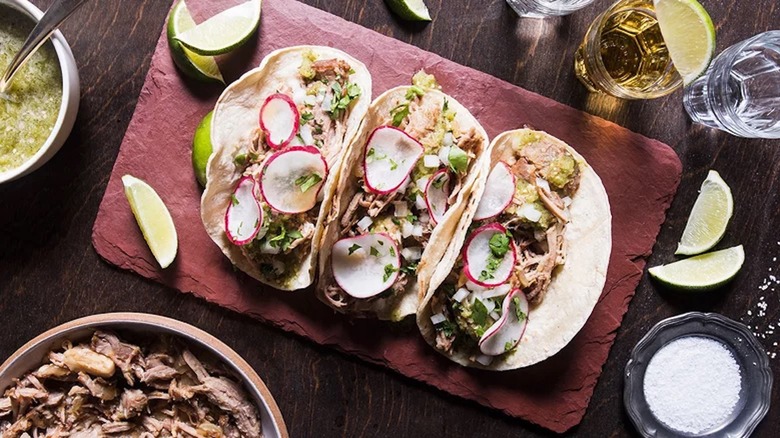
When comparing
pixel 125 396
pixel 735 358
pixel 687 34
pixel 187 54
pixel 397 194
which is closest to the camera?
pixel 687 34

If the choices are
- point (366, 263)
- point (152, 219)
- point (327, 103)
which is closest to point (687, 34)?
point (327, 103)

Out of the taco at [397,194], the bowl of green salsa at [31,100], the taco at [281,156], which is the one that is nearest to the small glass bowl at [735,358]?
the taco at [397,194]

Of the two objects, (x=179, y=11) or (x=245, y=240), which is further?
(x=179, y=11)

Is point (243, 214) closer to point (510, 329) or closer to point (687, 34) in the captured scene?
point (510, 329)

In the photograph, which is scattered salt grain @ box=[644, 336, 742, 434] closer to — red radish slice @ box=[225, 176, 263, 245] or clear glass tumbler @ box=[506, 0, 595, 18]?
clear glass tumbler @ box=[506, 0, 595, 18]

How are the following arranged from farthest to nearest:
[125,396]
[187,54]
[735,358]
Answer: [735,358] < [187,54] < [125,396]

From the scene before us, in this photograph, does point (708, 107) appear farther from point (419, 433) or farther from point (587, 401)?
point (419, 433)

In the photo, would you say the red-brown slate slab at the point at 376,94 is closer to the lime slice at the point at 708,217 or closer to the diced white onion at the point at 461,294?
the lime slice at the point at 708,217

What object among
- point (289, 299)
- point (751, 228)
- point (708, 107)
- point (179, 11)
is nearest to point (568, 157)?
point (708, 107)
